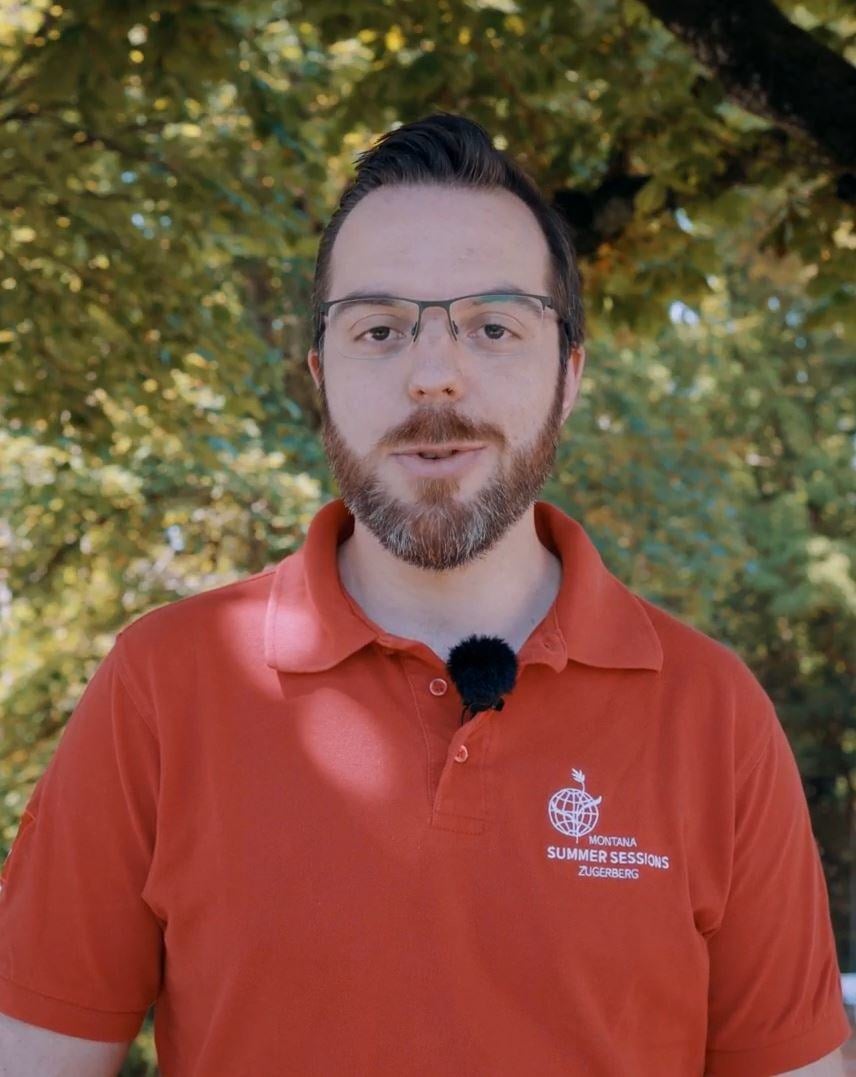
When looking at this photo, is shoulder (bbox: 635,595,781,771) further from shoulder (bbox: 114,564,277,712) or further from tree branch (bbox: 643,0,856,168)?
tree branch (bbox: 643,0,856,168)

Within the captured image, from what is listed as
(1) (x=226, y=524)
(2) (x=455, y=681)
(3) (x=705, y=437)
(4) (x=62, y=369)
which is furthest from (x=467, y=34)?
(3) (x=705, y=437)

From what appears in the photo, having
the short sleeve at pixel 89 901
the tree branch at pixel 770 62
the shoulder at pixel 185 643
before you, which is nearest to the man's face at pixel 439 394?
the shoulder at pixel 185 643

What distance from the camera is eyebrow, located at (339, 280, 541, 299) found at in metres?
2.10

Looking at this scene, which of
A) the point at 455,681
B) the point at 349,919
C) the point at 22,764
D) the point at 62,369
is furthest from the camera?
the point at 22,764

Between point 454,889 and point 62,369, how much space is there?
16.6 feet

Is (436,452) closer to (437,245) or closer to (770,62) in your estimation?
(437,245)

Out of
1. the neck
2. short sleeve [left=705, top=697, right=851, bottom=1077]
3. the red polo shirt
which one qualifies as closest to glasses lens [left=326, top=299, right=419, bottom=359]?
the neck

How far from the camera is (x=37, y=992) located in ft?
6.34

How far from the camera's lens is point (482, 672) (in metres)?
2.01

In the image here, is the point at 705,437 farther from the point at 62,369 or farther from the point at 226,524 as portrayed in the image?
the point at 62,369

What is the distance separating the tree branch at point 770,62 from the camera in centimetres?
409

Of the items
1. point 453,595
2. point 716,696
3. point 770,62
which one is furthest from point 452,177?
point 770,62

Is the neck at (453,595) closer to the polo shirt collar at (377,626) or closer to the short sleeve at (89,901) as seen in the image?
the polo shirt collar at (377,626)

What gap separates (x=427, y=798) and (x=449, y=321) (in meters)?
0.64
